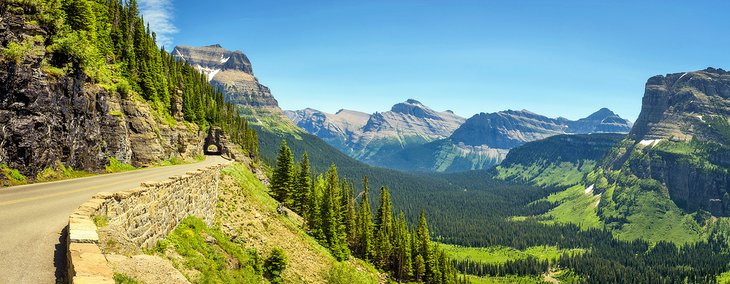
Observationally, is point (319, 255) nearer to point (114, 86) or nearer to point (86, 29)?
point (114, 86)

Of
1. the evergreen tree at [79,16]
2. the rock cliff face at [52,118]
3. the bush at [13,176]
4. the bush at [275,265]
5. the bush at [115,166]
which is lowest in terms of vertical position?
the bush at [275,265]

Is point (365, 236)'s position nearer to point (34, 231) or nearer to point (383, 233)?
point (383, 233)

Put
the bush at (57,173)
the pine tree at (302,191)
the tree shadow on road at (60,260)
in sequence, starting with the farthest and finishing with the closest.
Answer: the pine tree at (302,191), the bush at (57,173), the tree shadow on road at (60,260)

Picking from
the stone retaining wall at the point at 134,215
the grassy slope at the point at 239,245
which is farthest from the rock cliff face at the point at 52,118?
the stone retaining wall at the point at 134,215

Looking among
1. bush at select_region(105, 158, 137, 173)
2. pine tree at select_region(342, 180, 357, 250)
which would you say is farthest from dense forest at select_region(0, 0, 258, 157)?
pine tree at select_region(342, 180, 357, 250)

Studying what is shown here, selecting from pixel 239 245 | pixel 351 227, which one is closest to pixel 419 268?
pixel 351 227

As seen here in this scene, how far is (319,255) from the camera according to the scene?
57.4 m

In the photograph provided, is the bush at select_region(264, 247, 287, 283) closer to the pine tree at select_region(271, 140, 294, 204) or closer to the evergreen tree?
the evergreen tree

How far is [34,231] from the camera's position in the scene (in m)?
16.8

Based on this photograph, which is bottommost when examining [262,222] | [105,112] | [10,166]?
[262,222]

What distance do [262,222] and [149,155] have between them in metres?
23.7

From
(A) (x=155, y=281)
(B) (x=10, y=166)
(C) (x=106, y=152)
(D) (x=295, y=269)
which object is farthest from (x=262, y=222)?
(A) (x=155, y=281)

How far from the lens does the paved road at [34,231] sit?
12.9m

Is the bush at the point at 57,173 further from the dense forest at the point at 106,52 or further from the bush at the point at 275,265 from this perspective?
the bush at the point at 275,265
